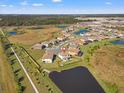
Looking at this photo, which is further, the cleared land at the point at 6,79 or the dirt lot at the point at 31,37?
the dirt lot at the point at 31,37

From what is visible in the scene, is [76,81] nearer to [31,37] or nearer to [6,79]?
[6,79]

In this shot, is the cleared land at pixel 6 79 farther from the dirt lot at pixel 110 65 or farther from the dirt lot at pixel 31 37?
the dirt lot at pixel 31 37

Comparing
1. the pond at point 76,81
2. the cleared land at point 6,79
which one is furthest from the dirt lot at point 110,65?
the cleared land at point 6,79

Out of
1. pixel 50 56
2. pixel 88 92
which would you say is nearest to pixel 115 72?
pixel 88 92

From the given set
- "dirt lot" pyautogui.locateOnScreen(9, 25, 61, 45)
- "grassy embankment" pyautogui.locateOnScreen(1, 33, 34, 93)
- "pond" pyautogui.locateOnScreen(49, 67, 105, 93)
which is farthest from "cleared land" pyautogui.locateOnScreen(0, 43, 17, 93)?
"dirt lot" pyautogui.locateOnScreen(9, 25, 61, 45)

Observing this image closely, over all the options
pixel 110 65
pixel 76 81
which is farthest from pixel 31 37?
pixel 76 81

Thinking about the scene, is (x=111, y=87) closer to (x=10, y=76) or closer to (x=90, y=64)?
(x=90, y=64)

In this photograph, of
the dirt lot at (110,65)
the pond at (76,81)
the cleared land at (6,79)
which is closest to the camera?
the cleared land at (6,79)
